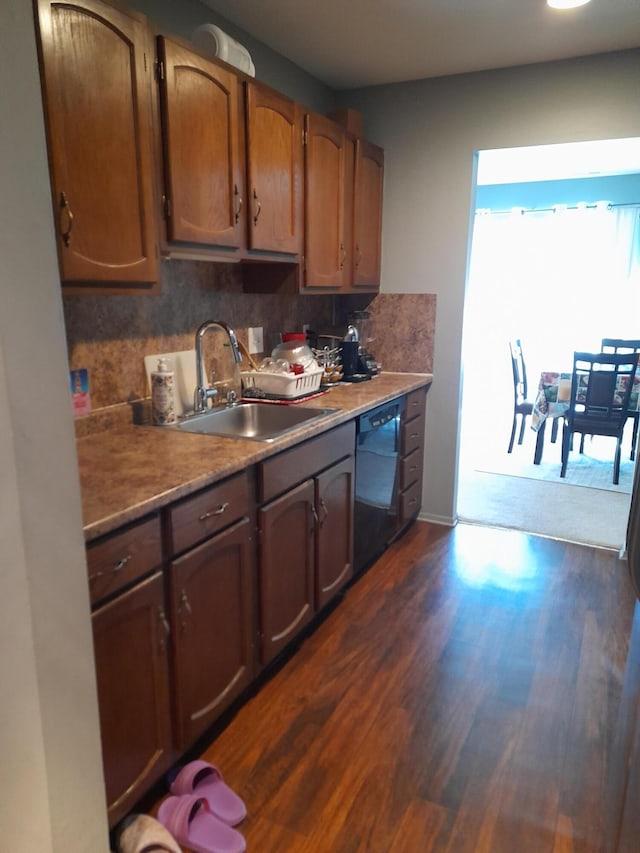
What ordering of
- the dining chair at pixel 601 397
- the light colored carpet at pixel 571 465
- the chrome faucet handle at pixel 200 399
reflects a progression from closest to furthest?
the chrome faucet handle at pixel 200 399 < the dining chair at pixel 601 397 < the light colored carpet at pixel 571 465

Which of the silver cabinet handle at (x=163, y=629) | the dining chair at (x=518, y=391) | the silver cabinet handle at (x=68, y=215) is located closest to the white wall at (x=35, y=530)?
the silver cabinet handle at (x=163, y=629)

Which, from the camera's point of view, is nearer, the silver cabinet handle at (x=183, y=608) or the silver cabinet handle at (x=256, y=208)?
the silver cabinet handle at (x=183, y=608)

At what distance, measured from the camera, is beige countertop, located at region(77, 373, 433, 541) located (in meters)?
1.37

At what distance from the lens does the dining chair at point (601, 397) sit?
4.18 metres

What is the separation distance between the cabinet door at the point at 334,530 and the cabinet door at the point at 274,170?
3.11 ft

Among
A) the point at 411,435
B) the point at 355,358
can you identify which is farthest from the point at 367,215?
the point at 411,435

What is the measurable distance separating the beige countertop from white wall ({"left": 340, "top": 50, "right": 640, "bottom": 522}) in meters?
1.27

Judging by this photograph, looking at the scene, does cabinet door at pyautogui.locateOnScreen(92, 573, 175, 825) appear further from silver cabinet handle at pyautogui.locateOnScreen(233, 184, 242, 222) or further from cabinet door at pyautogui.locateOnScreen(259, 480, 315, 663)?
silver cabinet handle at pyautogui.locateOnScreen(233, 184, 242, 222)

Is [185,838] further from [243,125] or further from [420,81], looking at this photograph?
[420,81]

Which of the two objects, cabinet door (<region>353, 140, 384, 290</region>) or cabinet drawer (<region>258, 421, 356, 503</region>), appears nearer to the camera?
cabinet drawer (<region>258, 421, 356, 503</region>)

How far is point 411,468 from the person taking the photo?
335cm

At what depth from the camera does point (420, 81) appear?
124 inches

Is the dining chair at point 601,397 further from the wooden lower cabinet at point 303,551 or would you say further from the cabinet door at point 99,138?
the cabinet door at point 99,138

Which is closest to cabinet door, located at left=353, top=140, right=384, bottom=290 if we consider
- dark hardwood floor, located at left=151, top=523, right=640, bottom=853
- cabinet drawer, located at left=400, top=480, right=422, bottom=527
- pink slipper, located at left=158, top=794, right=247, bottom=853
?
cabinet drawer, located at left=400, top=480, right=422, bottom=527
